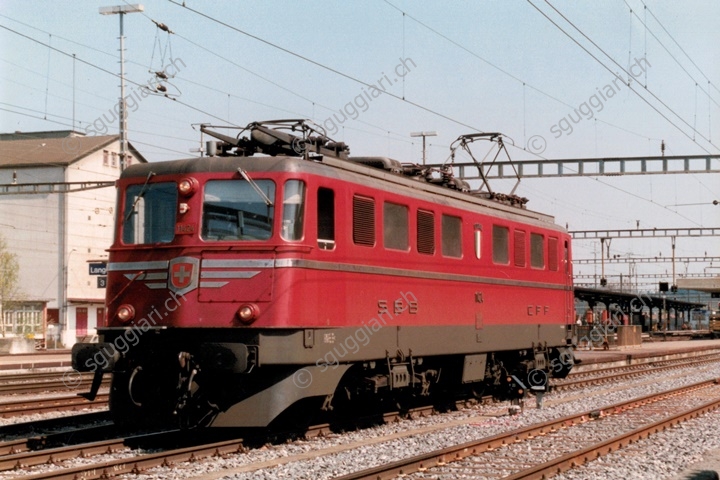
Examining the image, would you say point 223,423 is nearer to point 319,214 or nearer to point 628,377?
point 319,214

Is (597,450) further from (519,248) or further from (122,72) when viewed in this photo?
(122,72)

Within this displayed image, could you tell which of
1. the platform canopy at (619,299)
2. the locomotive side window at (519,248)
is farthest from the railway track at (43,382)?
the platform canopy at (619,299)

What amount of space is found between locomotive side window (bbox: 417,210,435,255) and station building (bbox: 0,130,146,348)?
45.3 metres

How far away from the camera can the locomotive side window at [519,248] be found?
1897 cm

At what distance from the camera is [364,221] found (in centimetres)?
1380

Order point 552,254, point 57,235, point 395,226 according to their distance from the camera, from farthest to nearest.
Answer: point 57,235, point 552,254, point 395,226

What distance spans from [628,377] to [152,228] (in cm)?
1856

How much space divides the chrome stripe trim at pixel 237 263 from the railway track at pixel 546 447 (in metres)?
3.12

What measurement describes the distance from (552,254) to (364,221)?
8305 mm

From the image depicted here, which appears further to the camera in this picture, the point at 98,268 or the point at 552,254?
the point at 98,268

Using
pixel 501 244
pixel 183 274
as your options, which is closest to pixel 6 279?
pixel 501 244

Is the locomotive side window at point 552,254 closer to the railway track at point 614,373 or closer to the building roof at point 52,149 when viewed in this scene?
the railway track at point 614,373

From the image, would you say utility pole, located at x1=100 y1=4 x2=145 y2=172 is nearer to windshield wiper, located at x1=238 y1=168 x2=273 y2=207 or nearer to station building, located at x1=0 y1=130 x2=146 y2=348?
windshield wiper, located at x1=238 y1=168 x2=273 y2=207

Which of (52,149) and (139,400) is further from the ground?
(52,149)
